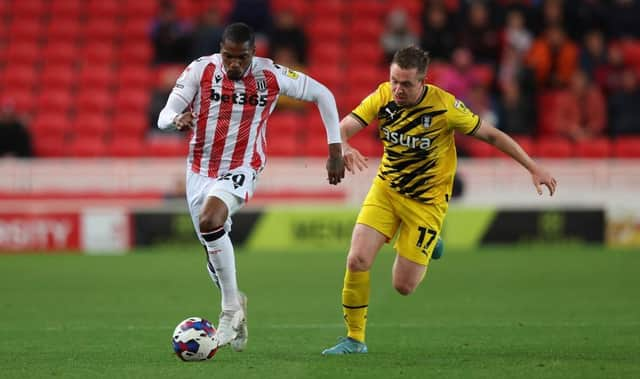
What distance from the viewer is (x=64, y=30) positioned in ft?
63.6

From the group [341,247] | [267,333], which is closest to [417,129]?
[267,333]

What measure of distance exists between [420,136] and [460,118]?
300 mm

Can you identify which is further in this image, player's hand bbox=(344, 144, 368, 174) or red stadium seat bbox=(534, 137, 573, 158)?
red stadium seat bbox=(534, 137, 573, 158)

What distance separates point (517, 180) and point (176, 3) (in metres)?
6.95

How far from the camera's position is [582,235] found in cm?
1593

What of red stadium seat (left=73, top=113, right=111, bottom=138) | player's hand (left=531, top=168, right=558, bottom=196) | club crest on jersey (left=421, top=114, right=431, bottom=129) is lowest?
red stadium seat (left=73, top=113, right=111, bottom=138)

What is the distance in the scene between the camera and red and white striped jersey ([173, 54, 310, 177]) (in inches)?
298

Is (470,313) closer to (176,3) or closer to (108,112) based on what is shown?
(108,112)

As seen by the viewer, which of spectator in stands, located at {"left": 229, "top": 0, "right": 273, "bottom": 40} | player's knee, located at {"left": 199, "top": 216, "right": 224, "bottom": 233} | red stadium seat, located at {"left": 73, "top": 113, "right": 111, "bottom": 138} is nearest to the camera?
player's knee, located at {"left": 199, "top": 216, "right": 224, "bottom": 233}

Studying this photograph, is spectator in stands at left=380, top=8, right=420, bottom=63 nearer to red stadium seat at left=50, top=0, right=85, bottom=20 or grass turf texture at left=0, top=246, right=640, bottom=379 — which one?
grass turf texture at left=0, top=246, right=640, bottom=379

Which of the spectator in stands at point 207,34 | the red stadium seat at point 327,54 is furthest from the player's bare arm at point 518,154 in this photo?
the red stadium seat at point 327,54

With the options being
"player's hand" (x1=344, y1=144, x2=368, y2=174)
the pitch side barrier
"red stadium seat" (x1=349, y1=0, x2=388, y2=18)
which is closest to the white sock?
"player's hand" (x1=344, y1=144, x2=368, y2=174)

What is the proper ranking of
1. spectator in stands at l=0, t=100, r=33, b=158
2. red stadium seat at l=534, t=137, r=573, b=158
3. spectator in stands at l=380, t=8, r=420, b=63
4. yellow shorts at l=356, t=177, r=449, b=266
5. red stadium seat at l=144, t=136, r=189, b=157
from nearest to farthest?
yellow shorts at l=356, t=177, r=449, b=266, spectator in stands at l=0, t=100, r=33, b=158, red stadium seat at l=144, t=136, r=189, b=157, red stadium seat at l=534, t=137, r=573, b=158, spectator in stands at l=380, t=8, r=420, b=63

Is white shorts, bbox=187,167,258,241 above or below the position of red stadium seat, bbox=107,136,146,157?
above
